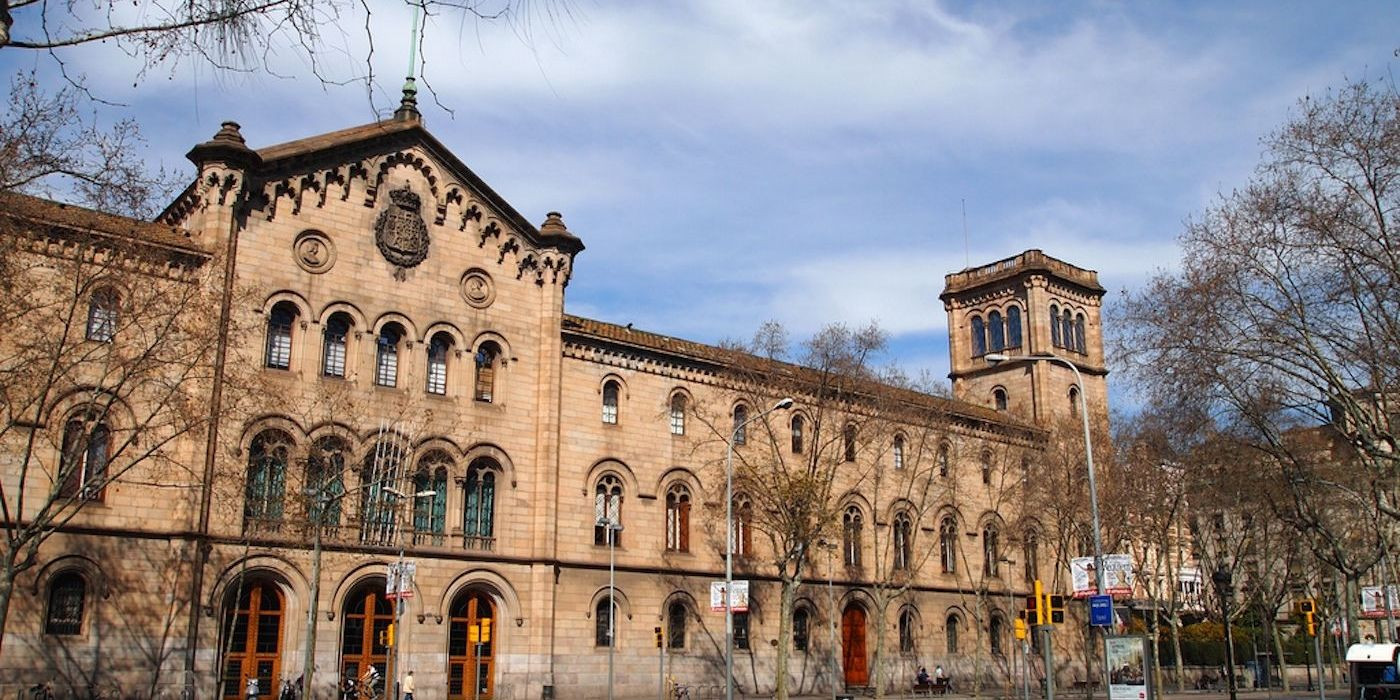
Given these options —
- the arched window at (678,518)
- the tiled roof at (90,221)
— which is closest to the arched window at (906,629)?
the arched window at (678,518)

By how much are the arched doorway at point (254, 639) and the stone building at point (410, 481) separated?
0.23ft

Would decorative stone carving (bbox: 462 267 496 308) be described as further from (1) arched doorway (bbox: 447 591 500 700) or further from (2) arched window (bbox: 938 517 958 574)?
(2) arched window (bbox: 938 517 958 574)

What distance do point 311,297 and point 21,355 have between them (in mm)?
13683

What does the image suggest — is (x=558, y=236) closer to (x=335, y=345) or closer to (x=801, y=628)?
(x=335, y=345)

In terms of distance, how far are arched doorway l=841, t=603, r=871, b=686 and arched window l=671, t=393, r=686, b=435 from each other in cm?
1158

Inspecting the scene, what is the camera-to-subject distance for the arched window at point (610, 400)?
46.2 metres

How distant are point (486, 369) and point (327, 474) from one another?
26.8ft

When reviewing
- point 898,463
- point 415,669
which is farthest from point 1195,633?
point 415,669

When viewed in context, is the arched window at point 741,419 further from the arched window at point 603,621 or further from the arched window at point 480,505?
the arched window at point 480,505

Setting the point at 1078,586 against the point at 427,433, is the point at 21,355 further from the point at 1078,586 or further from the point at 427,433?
the point at 1078,586

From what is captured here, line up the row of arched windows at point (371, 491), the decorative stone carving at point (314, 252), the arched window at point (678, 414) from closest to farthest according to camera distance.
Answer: the row of arched windows at point (371, 491) < the decorative stone carving at point (314, 252) < the arched window at point (678, 414)

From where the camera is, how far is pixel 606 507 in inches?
1770

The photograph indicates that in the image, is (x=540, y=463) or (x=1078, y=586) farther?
(x=540, y=463)

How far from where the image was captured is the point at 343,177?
4084 cm
